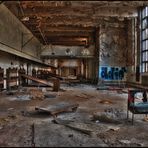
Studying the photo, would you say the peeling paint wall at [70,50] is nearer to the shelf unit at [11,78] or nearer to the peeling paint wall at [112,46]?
the peeling paint wall at [112,46]

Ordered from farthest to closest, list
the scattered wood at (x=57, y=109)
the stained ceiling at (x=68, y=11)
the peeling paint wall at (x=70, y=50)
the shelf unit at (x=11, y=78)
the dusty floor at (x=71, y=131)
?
the peeling paint wall at (x=70, y=50) < the shelf unit at (x=11, y=78) < the stained ceiling at (x=68, y=11) < the scattered wood at (x=57, y=109) < the dusty floor at (x=71, y=131)

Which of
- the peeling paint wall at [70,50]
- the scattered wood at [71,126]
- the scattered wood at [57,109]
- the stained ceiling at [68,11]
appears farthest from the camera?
the peeling paint wall at [70,50]

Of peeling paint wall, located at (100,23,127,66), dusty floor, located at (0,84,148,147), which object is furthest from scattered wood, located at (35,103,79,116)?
peeling paint wall, located at (100,23,127,66)

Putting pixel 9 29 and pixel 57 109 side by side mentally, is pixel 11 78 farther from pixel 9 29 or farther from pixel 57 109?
pixel 57 109

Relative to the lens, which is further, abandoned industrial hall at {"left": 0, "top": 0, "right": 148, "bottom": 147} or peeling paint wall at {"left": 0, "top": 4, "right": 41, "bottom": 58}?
peeling paint wall at {"left": 0, "top": 4, "right": 41, "bottom": 58}

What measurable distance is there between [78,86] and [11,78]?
515 centimetres

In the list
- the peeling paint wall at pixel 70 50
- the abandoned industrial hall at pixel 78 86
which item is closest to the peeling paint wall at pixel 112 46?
the abandoned industrial hall at pixel 78 86

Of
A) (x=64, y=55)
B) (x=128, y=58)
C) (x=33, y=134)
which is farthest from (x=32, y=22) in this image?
(x=33, y=134)

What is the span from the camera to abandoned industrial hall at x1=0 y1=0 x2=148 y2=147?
4.12 metres

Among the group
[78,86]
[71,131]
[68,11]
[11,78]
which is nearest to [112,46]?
[78,86]

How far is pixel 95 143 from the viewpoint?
3.60 metres

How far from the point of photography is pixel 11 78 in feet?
42.8

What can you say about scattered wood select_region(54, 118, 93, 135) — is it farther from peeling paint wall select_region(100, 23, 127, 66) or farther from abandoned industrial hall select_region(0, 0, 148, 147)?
peeling paint wall select_region(100, 23, 127, 66)

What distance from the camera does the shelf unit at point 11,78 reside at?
12.4 meters
